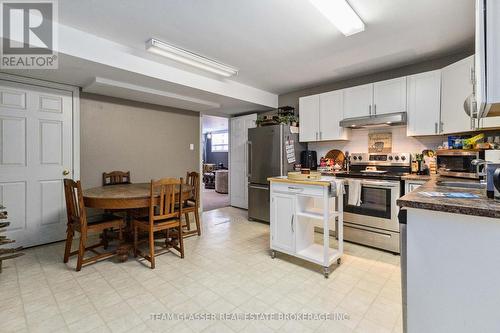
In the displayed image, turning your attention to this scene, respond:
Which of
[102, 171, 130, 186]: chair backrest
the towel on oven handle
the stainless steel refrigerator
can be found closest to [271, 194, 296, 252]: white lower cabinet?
the towel on oven handle

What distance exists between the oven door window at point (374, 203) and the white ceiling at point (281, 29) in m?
1.74

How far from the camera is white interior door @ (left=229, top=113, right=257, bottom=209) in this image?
17.4ft

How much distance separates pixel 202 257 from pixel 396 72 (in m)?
3.71

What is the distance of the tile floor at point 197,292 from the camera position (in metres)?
1.69

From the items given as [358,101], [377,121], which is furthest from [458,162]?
[358,101]

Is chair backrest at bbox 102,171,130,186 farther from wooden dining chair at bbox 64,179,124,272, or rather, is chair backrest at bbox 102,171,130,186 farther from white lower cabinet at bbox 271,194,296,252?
white lower cabinet at bbox 271,194,296,252

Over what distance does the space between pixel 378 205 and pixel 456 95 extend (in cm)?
150

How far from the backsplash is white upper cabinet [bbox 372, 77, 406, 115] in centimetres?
40

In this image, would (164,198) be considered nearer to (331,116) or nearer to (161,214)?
(161,214)

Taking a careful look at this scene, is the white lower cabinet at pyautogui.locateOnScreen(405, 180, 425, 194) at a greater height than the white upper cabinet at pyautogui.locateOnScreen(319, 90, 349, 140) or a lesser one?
lesser

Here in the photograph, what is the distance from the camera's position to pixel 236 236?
141 inches

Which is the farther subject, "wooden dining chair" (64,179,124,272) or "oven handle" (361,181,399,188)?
"oven handle" (361,181,399,188)

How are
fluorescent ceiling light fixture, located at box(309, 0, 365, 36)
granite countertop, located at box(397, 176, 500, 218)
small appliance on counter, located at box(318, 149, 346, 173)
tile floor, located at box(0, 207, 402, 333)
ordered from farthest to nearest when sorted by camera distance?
1. small appliance on counter, located at box(318, 149, 346, 173)
2. fluorescent ceiling light fixture, located at box(309, 0, 365, 36)
3. tile floor, located at box(0, 207, 402, 333)
4. granite countertop, located at box(397, 176, 500, 218)

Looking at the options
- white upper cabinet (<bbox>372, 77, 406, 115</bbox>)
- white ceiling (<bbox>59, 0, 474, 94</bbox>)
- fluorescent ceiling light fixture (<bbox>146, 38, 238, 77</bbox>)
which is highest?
white ceiling (<bbox>59, 0, 474, 94</bbox>)
